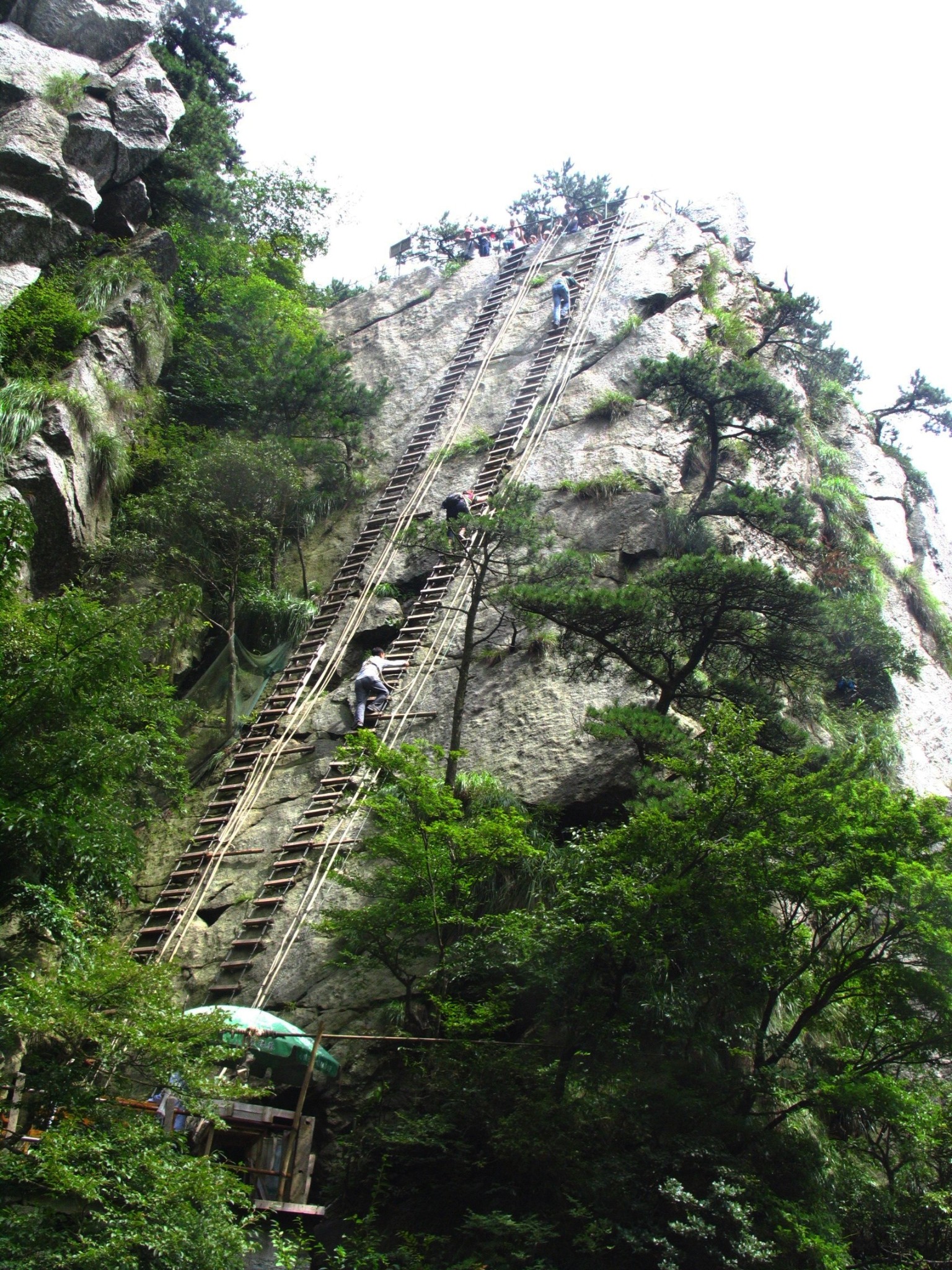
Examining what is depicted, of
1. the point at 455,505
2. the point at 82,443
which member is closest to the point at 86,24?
the point at 82,443

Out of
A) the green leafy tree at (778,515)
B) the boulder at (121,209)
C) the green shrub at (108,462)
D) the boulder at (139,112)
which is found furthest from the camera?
the boulder at (121,209)

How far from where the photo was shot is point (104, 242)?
63.7ft

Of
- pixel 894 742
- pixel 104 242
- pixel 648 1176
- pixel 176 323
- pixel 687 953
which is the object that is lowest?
pixel 648 1176

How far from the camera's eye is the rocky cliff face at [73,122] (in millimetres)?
17469

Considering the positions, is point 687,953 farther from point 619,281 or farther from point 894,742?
point 619,281

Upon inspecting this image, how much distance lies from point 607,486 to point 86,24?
15348 mm

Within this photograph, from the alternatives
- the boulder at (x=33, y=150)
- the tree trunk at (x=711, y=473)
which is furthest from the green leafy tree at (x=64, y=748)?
the boulder at (x=33, y=150)

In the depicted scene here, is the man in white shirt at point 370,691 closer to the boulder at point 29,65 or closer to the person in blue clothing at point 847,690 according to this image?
the person in blue clothing at point 847,690

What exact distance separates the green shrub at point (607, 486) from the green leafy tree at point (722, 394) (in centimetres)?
111

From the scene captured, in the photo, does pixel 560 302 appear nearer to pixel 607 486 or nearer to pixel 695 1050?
pixel 607 486

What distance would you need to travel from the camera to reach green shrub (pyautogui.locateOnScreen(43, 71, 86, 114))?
19062mm

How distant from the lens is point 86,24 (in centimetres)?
2138

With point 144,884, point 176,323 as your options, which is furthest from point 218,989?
point 176,323

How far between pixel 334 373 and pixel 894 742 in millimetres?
10399
